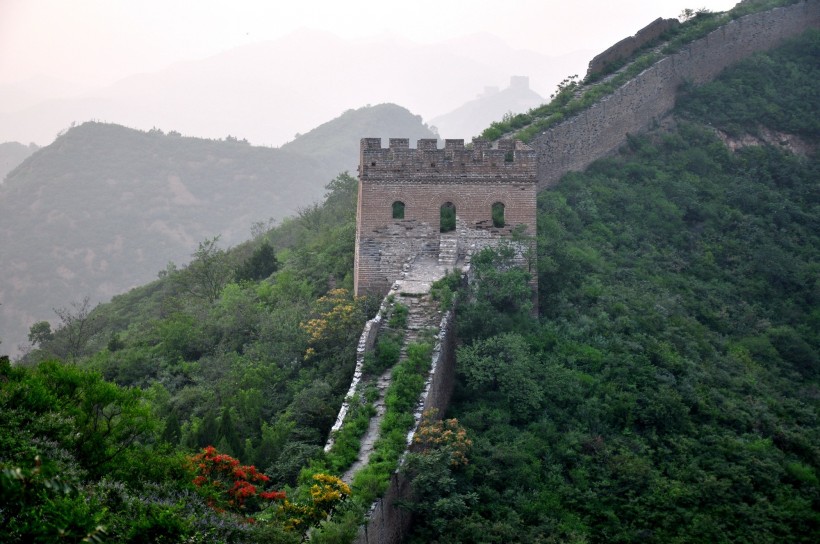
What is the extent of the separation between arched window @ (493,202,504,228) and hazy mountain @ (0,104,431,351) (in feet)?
179

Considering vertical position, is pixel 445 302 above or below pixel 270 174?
below

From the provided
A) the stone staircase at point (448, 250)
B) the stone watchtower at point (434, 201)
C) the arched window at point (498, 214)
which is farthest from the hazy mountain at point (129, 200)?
the arched window at point (498, 214)

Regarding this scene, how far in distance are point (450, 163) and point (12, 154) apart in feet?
379

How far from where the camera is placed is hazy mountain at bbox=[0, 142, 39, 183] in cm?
11493

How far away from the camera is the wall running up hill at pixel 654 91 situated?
1009 inches

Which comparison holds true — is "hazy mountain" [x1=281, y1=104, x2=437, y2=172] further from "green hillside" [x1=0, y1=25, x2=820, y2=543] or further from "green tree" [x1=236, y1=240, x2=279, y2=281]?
"green hillside" [x1=0, y1=25, x2=820, y2=543]

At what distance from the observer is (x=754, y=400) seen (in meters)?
16.6

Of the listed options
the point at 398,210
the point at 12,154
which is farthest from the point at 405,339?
the point at 12,154

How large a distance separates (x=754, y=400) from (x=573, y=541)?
22.4 ft

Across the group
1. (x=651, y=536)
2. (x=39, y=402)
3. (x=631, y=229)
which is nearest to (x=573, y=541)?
(x=651, y=536)

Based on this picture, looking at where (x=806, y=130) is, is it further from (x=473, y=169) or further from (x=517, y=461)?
(x=517, y=461)

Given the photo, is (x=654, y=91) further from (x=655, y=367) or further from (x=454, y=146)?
(x=655, y=367)

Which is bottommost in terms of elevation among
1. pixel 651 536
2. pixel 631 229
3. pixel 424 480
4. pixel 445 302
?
pixel 651 536

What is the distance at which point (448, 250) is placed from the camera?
62.4ft
